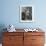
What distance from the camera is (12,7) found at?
4.02 metres

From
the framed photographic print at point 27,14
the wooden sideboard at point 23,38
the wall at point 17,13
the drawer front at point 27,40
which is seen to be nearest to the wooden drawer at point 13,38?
the wooden sideboard at point 23,38

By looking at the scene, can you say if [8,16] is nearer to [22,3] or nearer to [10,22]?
[10,22]

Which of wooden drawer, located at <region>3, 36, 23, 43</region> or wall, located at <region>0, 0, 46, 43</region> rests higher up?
wall, located at <region>0, 0, 46, 43</region>

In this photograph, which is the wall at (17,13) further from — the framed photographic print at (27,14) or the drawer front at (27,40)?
the drawer front at (27,40)

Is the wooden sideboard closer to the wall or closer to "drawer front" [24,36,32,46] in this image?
"drawer front" [24,36,32,46]

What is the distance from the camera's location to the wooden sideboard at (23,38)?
3.52 m

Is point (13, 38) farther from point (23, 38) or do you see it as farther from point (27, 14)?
point (27, 14)

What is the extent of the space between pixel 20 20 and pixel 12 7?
0.49 m

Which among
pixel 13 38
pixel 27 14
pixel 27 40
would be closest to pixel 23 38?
pixel 27 40

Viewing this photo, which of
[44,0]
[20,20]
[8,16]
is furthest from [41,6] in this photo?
[8,16]

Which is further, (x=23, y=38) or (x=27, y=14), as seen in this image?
(x=27, y=14)

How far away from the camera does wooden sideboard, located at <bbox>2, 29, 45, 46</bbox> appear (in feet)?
11.5

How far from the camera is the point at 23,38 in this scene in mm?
3529

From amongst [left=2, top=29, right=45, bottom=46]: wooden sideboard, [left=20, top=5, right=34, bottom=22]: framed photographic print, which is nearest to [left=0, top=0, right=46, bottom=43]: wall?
[left=20, top=5, right=34, bottom=22]: framed photographic print
